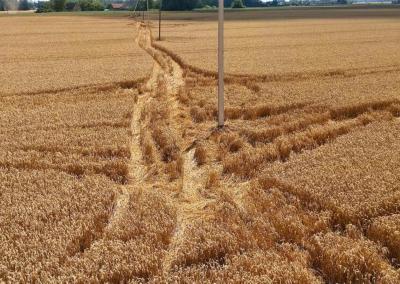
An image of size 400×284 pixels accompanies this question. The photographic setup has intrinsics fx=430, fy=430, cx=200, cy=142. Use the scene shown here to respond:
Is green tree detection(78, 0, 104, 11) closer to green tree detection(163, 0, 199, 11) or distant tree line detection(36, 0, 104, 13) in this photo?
distant tree line detection(36, 0, 104, 13)

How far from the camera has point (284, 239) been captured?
676 cm

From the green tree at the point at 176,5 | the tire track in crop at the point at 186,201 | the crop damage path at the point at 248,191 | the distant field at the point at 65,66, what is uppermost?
the green tree at the point at 176,5

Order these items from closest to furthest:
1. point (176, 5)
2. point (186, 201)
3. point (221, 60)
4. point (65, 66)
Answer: point (186, 201)
point (221, 60)
point (65, 66)
point (176, 5)

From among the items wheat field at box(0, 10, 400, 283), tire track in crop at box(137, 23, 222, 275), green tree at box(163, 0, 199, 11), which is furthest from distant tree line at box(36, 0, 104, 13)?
tire track in crop at box(137, 23, 222, 275)

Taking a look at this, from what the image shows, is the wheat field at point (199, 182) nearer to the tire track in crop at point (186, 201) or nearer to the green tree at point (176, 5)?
the tire track in crop at point (186, 201)

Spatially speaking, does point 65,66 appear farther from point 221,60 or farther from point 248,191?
point 248,191

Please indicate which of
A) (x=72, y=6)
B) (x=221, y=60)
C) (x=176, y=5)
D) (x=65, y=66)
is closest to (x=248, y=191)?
(x=221, y=60)

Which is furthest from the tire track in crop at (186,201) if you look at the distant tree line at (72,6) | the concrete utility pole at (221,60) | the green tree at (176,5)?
the distant tree line at (72,6)

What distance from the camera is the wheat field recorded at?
6.15 metres

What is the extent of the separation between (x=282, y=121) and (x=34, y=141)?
753 cm

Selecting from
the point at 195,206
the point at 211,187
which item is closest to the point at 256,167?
the point at 211,187

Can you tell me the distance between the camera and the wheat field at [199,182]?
615 cm

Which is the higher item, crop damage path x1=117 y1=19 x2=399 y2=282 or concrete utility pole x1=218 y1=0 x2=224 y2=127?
concrete utility pole x1=218 y1=0 x2=224 y2=127

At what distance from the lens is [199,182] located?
959 centimetres
